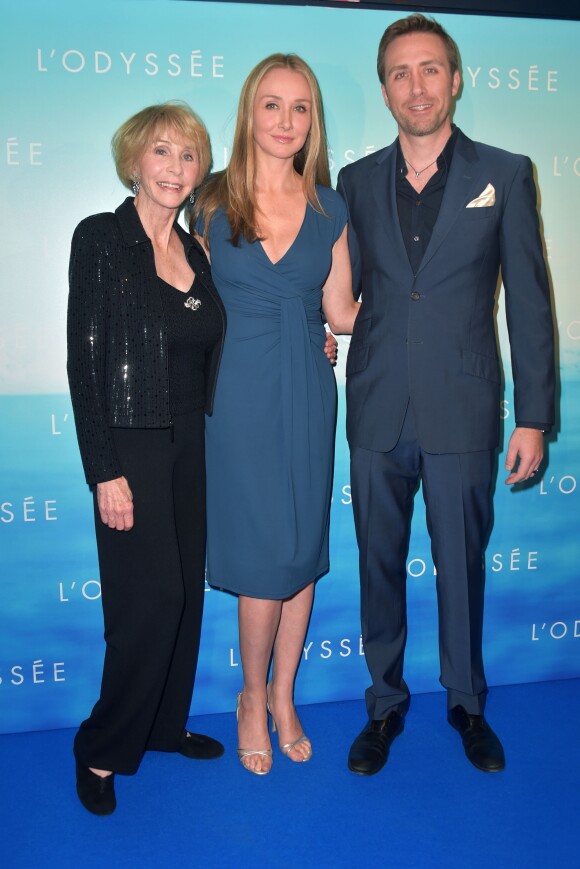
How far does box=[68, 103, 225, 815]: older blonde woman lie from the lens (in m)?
2.22

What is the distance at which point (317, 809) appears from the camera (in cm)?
247

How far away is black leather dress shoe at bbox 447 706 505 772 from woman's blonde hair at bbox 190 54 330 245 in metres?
1.65

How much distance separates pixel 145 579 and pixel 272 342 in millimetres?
757

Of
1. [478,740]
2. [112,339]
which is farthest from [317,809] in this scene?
[112,339]

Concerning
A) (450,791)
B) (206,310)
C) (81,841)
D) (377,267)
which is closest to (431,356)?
(377,267)

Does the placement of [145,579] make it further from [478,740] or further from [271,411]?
[478,740]

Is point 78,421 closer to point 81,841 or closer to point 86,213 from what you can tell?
point 86,213

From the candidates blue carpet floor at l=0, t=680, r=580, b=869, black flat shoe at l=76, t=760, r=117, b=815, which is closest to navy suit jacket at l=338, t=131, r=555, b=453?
blue carpet floor at l=0, t=680, r=580, b=869

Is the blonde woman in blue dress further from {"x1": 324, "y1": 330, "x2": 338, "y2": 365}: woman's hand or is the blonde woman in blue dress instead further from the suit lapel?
the suit lapel

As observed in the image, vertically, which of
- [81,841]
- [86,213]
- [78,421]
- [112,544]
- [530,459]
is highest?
[86,213]

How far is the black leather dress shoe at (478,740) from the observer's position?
265cm

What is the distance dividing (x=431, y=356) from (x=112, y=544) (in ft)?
3.45

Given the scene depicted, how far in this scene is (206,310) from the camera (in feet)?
7.79

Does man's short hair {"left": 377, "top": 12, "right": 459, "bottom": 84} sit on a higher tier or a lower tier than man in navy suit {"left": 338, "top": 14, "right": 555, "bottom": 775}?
higher
